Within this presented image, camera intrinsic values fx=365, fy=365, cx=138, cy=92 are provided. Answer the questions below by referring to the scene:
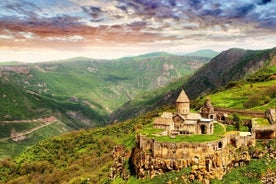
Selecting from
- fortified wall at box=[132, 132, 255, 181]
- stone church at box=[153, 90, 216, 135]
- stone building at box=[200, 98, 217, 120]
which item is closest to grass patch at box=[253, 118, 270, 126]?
stone church at box=[153, 90, 216, 135]

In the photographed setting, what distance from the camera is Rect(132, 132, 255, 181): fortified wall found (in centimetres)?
5944

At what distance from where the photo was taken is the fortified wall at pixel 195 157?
5944 cm

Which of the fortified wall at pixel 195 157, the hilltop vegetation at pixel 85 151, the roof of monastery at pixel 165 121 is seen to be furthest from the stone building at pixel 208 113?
the fortified wall at pixel 195 157

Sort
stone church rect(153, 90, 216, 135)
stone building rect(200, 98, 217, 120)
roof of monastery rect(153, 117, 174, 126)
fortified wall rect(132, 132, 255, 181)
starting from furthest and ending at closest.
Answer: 1. stone building rect(200, 98, 217, 120)
2. roof of monastery rect(153, 117, 174, 126)
3. stone church rect(153, 90, 216, 135)
4. fortified wall rect(132, 132, 255, 181)

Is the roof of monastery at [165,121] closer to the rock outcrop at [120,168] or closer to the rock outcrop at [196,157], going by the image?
the rock outcrop at [196,157]

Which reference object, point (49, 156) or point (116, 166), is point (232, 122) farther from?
point (49, 156)

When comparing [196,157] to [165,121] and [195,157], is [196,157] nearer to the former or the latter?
[195,157]

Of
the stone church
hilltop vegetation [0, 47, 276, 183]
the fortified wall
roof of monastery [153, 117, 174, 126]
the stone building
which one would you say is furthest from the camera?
hilltop vegetation [0, 47, 276, 183]

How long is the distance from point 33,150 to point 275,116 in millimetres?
140579

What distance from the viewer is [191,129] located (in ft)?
234

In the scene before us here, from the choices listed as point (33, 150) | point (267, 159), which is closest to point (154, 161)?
point (267, 159)

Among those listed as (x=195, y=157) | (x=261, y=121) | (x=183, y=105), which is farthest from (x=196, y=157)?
(x=261, y=121)

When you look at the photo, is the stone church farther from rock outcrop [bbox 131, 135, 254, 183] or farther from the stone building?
the stone building

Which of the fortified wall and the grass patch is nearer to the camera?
the fortified wall
